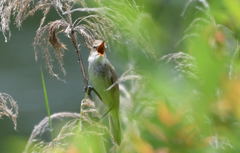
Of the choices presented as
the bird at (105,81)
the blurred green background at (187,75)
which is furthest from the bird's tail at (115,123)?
the blurred green background at (187,75)

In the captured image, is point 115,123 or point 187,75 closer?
point 187,75

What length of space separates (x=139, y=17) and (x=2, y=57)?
761cm

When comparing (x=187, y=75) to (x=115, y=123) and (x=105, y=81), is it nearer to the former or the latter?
(x=115, y=123)

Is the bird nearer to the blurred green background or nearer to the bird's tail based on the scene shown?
the bird's tail

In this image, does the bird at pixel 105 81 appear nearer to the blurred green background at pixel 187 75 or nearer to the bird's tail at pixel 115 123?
the bird's tail at pixel 115 123

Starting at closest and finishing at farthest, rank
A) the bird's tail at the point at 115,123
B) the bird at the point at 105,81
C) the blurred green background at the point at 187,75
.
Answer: the blurred green background at the point at 187,75 < the bird's tail at the point at 115,123 < the bird at the point at 105,81

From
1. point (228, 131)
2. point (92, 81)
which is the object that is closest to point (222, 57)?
point (228, 131)

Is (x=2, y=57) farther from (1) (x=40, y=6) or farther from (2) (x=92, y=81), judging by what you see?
(1) (x=40, y=6)

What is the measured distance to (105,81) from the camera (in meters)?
2.78

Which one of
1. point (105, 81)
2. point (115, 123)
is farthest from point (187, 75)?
point (105, 81)

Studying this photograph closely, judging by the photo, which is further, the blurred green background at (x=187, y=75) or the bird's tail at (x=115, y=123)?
the bird's tail at (x=115, y=123)

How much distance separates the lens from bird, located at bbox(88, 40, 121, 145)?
88.6 inches

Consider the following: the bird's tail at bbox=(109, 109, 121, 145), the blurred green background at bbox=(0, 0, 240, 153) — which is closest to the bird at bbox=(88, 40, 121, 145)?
the bird's tail at bbox=(109, 109, 121, 145)

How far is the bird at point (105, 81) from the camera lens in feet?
7.38
